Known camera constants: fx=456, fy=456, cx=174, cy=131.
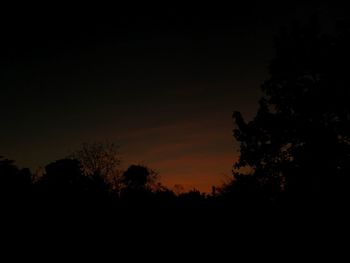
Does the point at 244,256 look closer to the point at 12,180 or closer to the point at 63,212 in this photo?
the point at 63,212

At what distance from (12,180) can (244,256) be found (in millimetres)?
16833

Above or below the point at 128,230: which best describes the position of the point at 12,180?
above

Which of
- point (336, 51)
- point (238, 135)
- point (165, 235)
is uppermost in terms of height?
point (336, 51)

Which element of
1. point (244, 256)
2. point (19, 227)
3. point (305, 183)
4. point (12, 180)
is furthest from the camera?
point (305, 183)

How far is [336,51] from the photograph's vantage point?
32625mm

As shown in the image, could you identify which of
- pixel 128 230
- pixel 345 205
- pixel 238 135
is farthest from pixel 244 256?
pixel 238 135

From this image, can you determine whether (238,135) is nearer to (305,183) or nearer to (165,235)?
(305,183)

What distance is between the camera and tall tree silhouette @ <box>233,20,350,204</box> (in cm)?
3197

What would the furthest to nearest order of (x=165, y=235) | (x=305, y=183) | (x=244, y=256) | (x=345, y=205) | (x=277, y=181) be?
(x=277, y=181)
(x=305, y=183)
(x=345, y=205)
(x=165, y=235)
(x=244, y=256)

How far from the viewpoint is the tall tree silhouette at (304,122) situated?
32.0m

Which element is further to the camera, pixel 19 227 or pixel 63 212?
pixel 63 212

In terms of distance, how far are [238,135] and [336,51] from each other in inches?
377

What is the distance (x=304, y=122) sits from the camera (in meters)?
33.1

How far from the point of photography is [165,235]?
25.5 m
